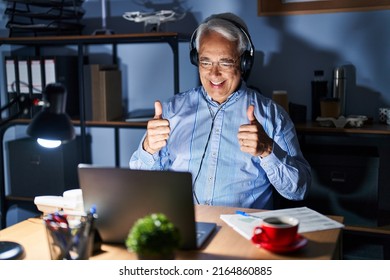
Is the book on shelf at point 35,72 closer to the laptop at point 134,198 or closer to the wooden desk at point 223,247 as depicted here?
the wooden desk at point 223,247

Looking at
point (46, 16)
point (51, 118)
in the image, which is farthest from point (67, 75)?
point (51, 118)

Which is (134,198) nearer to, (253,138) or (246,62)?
(253,138)

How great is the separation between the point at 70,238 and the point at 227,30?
1030 millimetres

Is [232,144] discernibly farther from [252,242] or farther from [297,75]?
[297,75]

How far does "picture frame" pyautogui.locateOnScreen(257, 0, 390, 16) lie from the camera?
2.34 metres

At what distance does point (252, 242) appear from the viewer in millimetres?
1224

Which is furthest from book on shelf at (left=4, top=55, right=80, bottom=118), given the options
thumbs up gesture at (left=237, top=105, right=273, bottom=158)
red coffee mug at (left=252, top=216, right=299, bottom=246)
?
red coffee mug at (left=252, top=216, right=299, bottom=246)

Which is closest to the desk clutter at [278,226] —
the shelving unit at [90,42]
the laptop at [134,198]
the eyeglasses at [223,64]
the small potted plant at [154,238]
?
the laptop at [134,198]

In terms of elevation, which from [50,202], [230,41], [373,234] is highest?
[230,41]

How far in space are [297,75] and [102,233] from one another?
160 centimetres

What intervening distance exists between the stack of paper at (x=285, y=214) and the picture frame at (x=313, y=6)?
1.30 meters

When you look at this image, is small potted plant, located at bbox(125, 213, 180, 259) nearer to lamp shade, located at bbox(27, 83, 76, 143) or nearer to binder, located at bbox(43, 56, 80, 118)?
lamp shade, located at bbox(27, 83, 76, 143)

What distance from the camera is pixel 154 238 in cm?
100
